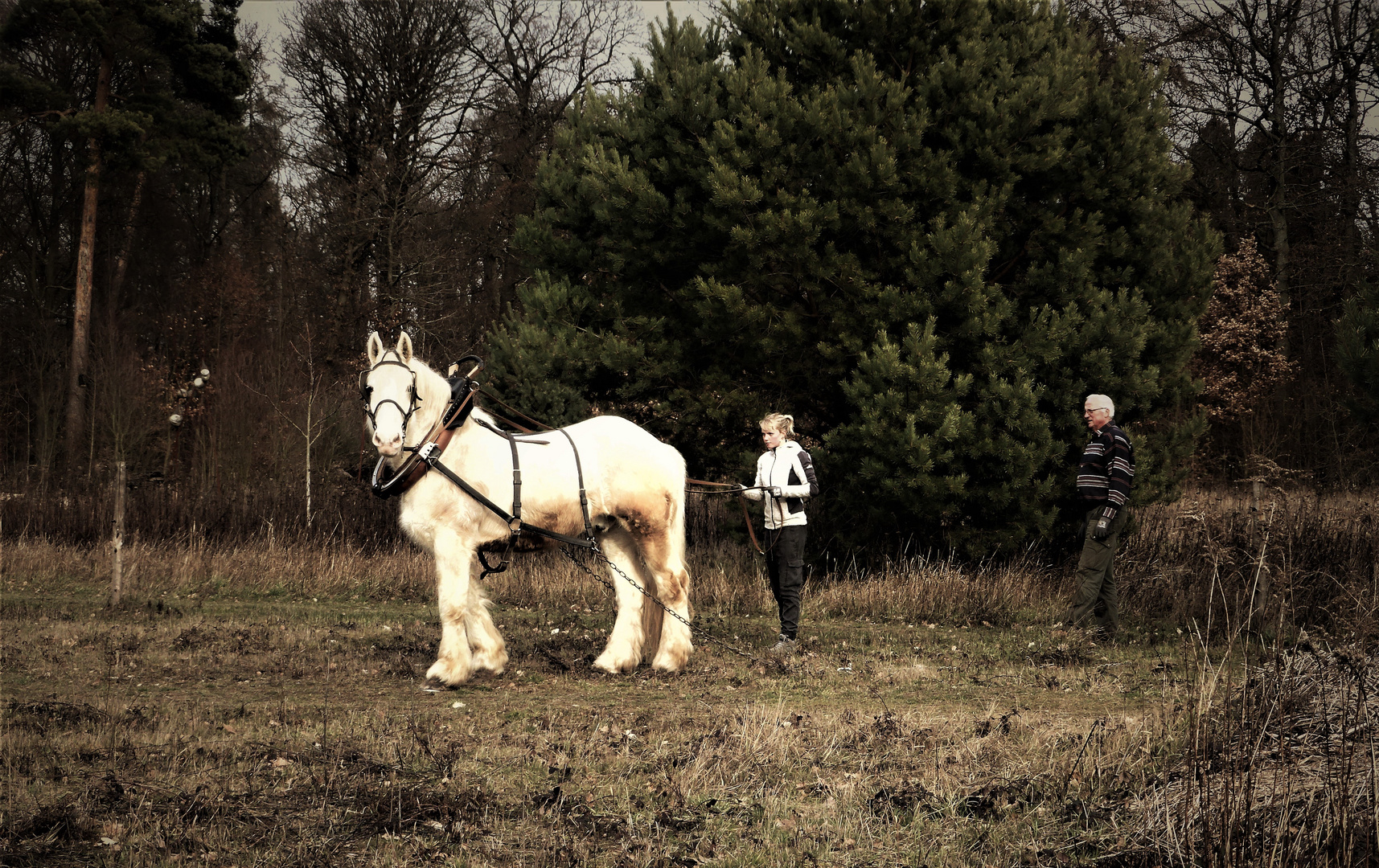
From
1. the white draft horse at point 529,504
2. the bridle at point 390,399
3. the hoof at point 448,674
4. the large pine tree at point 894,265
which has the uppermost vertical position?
the large pine tree at point 894,265

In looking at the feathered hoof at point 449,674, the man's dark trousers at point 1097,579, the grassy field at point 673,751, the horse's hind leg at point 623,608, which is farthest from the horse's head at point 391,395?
the man's dark trousers at point 1097,579

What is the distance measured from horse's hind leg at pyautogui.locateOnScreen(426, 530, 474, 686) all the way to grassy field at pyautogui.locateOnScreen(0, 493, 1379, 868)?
17cm

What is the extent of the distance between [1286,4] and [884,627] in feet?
75.3

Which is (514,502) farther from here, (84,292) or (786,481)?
(84,292)

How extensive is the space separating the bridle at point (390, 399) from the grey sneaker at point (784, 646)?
348 cm

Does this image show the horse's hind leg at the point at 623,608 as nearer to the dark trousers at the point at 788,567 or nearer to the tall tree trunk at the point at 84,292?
the dark trousers at the point at 788,567

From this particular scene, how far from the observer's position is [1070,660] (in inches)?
347

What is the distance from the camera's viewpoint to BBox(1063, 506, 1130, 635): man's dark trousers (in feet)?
31.1

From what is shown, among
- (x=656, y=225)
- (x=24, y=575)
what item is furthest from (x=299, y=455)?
(x=656, y=225)

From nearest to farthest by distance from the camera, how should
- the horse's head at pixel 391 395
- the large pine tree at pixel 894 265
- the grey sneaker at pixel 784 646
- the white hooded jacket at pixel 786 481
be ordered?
the horse's head at pixel 391 395
the grey sneaker at pixel 784 646
the white hooded jacket at pixel 786 481
the large pine tree at pixel 894 265

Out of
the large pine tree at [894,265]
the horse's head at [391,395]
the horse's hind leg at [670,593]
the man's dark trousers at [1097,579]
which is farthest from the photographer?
the large pine tree at [894,265]

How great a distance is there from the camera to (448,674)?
302 inches

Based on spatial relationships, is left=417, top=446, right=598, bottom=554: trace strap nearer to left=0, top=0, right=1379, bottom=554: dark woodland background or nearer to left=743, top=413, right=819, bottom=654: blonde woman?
left=743, top=413, right=819, bottom=654: blonde woman

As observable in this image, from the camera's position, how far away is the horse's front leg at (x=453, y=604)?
771cm
